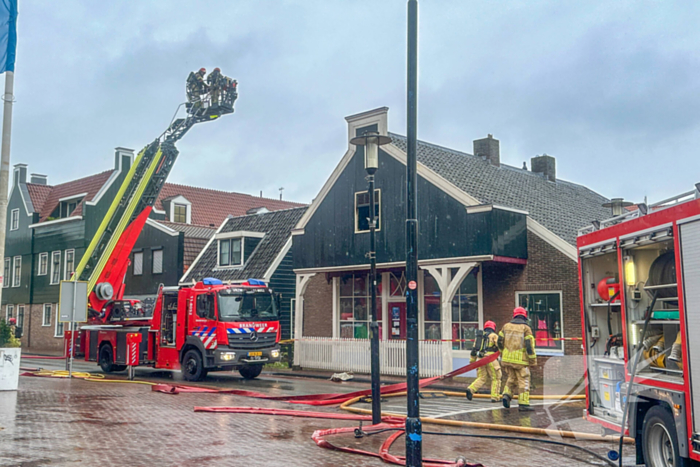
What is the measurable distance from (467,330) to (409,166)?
525 inches

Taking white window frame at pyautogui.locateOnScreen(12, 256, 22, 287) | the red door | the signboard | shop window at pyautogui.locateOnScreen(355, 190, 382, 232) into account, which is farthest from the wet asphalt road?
white window frame at pyautogui.locateOnScreen(12, 256, 22, 287)

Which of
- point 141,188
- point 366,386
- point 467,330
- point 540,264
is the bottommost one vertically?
point 366,386

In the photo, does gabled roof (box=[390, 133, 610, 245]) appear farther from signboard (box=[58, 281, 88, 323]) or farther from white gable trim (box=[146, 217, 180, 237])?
white gable trim (box=[146, 217, 180, 237])

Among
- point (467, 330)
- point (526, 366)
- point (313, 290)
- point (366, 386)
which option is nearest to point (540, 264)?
point (467, 330)

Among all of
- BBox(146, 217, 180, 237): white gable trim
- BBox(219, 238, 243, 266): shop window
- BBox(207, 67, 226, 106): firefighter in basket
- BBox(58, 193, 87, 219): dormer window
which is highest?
BBox(207, 67, 226, 106): firefighter in basket

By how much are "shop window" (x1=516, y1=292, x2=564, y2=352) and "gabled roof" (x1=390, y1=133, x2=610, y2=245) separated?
1.98 metres

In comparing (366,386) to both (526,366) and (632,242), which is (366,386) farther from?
(632,242)

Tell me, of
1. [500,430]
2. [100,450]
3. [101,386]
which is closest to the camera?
[100,450]

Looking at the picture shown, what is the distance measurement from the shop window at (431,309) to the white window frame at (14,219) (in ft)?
95.1

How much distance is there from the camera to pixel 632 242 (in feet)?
24.0

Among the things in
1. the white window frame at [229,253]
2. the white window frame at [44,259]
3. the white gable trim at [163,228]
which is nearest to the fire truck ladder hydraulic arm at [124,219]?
the white window frame at [229,253]

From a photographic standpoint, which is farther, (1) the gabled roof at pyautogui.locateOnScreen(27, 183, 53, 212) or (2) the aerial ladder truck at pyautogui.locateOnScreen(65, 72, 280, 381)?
(1) the gabled roof at pyautogui.locateOnScreen(27, 183, 53, 212)

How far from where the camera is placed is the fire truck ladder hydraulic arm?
2209 centimetres

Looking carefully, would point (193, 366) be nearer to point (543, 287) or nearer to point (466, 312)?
point (466, 312)
